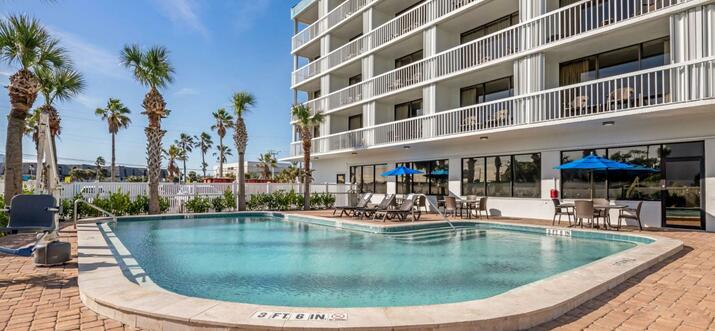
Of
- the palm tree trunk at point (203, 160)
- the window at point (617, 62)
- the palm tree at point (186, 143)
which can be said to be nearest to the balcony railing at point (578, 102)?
the window at point (617, 62)

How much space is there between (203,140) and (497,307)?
65762mm

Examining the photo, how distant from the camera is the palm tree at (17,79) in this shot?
11.6 meters

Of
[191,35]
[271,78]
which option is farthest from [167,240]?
[271,78]

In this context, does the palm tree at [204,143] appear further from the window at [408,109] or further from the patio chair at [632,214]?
the patio chair at [632,214]

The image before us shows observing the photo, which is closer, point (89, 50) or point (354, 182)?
point (89, 50)

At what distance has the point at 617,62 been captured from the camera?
1313 centimetres

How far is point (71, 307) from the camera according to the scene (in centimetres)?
433

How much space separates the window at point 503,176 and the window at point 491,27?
17.3 feet

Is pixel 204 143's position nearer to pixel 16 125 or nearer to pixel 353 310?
pixel 16 125

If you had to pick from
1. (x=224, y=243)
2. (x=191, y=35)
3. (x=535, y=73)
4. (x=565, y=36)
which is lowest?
(x=224, y=243)

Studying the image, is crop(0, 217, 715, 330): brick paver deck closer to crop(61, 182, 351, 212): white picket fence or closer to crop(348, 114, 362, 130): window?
crop(61, 182, 351, 212): white picket fence

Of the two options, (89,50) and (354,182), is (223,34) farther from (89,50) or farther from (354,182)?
(354,182)

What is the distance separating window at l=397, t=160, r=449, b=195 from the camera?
18438mm

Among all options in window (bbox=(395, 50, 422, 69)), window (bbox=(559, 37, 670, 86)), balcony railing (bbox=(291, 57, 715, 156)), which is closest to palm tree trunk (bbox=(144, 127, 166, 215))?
balcony railing (bbox=(291, 57, 715, 156))
